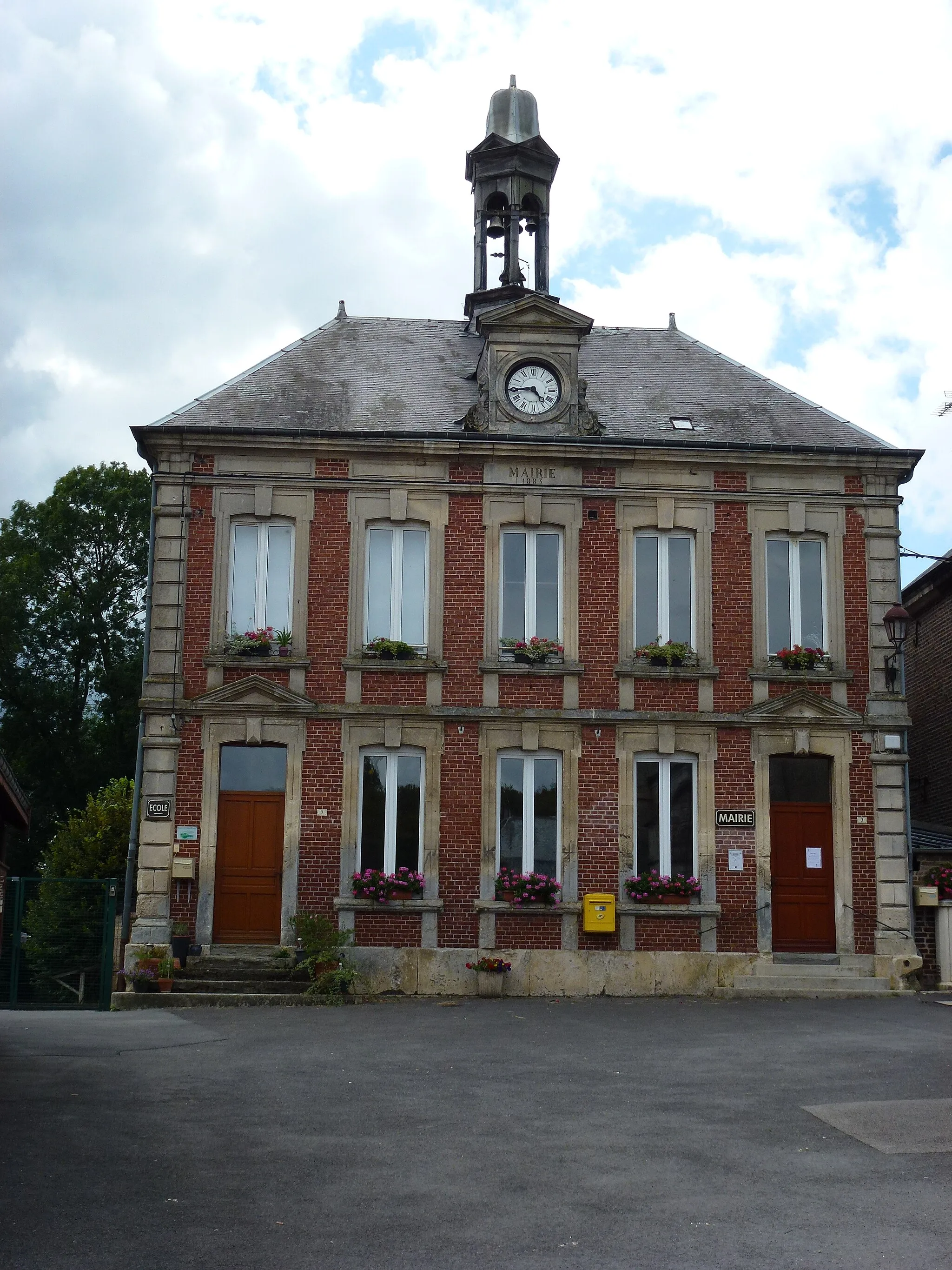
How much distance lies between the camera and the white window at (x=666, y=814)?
18344 mm

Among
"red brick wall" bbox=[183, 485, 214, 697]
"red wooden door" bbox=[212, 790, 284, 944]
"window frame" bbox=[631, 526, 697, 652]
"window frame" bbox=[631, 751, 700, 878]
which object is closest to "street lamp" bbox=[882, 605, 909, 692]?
"window frame" bbox=[631, 526, 697, 652]

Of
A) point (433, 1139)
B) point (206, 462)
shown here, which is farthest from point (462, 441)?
point (433, 1139)

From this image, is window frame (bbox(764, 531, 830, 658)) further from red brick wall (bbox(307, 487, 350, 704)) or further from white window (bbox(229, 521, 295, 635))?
white window (bbox(229, 521, 295, 635))

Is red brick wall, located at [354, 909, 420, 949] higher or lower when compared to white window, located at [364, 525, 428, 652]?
lower

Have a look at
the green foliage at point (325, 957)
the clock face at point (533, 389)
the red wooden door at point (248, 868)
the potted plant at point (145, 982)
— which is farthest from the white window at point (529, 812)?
the clock face at point (533, 389)

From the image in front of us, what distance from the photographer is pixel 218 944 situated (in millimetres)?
17797

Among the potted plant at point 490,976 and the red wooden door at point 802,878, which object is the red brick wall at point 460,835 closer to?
the potted plant at point 490,976

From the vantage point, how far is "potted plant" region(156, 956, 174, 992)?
16781 millimetres

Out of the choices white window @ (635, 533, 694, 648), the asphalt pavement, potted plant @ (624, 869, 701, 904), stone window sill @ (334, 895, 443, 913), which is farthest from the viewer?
white window @ (635, 533, 694, 648)

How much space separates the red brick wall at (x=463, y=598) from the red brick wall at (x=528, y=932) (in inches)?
115

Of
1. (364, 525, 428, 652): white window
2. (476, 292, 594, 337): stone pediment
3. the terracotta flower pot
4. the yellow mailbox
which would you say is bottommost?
the terracotta flower pot

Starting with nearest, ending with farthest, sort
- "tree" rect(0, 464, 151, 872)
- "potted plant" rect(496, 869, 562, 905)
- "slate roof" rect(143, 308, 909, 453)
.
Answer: "potted plant" rect(496, 869, 562, 905) < "slate roof" rect(143, 308, 909, 453) < "tree" rect(0, 464, 151, 872)

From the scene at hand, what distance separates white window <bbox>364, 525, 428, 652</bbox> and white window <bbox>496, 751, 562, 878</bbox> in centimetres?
209

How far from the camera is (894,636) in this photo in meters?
18.3
